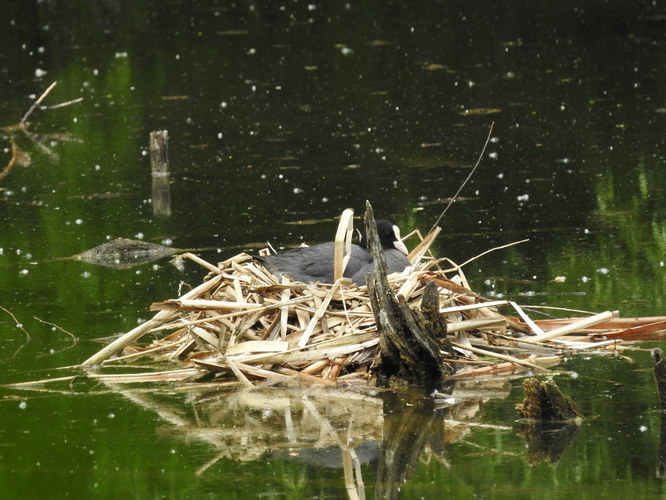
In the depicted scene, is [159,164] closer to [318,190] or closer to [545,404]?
[318,190]

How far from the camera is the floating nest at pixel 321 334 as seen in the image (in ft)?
24.4

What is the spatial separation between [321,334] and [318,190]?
5842 millimetres

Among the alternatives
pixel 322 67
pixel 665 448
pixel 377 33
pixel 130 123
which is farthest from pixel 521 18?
pixel 665 448

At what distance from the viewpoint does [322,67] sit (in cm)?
2078

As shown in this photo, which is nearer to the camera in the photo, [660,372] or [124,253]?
[660,372]

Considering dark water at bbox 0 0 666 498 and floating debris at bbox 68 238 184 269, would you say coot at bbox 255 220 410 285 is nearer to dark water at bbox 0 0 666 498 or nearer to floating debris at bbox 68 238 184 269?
dark water at bbox 0 0 666 498

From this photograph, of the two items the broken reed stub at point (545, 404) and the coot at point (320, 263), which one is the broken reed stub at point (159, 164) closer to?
the coot at point (320, 263)

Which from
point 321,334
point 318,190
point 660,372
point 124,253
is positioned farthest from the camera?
point 318,190

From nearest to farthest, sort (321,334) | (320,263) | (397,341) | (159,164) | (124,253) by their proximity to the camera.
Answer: (397,341) < (321,334) < (320,263) < (124,253) < (159,164)

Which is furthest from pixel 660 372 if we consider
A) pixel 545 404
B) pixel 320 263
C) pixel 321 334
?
pixel 320 263

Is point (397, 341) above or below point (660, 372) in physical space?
above

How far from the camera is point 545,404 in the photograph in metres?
6.35

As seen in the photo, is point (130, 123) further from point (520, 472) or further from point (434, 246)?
point (520, 472)

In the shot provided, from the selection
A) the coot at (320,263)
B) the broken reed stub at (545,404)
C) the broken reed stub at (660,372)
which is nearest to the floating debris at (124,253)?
the coot at (320,263)
